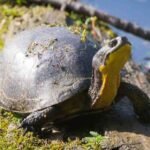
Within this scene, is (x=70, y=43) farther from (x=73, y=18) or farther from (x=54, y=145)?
(x=73, y=18)

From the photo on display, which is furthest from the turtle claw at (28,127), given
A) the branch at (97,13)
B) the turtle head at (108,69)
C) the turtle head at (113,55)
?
the branch at (97,13)

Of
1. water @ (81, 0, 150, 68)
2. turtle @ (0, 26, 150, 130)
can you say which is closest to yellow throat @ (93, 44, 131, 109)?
turtle @ (0, 26, 150, 130)

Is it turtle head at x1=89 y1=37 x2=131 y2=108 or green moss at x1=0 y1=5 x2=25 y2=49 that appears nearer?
turtle head at x1=89 y1=37 x2=131 y2=108

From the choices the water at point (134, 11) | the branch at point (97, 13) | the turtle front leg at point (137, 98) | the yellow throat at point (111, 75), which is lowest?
the water at point (134, 11)

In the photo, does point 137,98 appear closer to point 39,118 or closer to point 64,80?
point 64,80

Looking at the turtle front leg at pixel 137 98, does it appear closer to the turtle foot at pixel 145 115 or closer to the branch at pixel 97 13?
the turtle foot at pixel 145 115

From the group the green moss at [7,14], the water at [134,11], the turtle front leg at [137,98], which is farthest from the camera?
the water at [134,11]

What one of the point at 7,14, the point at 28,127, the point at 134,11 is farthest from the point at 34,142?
the point at 134,11

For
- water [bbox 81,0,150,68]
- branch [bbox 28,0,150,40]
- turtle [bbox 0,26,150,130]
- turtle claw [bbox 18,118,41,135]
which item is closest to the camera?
turtle [bbox 0,26,150,130]

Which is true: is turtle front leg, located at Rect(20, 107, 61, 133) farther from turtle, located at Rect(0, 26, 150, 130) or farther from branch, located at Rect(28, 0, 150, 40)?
branch, located at Rect(28, 0, 150, 40)

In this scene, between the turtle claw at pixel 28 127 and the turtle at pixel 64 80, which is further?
the turtle claw at pixel 28 127
